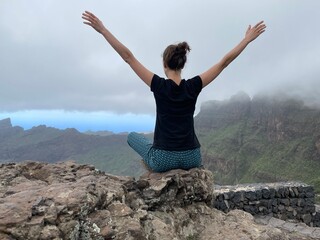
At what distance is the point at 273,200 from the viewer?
12.8 m

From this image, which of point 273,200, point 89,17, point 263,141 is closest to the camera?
point 89,17

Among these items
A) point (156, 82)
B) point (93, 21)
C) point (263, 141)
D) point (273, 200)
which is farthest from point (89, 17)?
point (263, 141)

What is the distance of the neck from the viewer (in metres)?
5.33

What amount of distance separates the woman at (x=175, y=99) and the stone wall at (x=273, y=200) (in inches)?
274

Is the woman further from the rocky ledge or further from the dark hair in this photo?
the rocky ledge

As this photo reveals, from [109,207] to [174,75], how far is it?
2185 millimetres

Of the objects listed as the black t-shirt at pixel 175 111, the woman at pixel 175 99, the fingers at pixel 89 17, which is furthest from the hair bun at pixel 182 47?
the fingers at pixel 89 17

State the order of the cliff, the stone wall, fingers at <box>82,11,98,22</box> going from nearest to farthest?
fingers at <box>82,11,98,22</box> → the stone wall → the cliff

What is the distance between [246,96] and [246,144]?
2291 inches

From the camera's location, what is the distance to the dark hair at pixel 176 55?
16.9 ft

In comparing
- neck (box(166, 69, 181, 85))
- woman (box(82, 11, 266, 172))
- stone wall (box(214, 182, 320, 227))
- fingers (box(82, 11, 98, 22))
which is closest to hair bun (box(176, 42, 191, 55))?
woman (box(82, 11, 266, 172))

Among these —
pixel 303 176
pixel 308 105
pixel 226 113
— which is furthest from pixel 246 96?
pixel 303 176

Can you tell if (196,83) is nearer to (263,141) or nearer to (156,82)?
(156,82)

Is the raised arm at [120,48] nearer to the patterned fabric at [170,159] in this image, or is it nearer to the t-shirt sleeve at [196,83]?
the t-shirt sleeve at [196,83]
